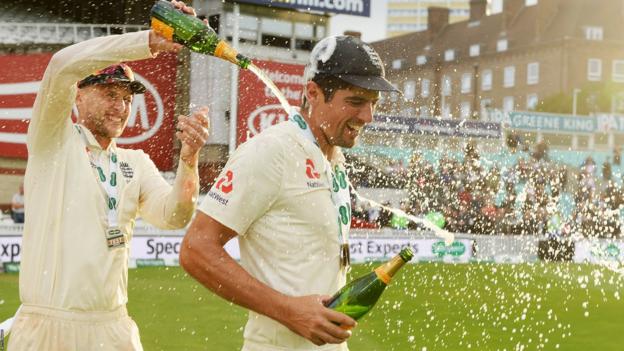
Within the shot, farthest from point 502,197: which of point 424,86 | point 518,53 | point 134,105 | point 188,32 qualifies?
point 424,86

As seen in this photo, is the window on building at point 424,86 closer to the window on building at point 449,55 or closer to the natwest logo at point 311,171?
the window on building at point 449,55

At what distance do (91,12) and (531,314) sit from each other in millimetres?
21472

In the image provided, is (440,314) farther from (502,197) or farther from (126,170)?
(502,197)

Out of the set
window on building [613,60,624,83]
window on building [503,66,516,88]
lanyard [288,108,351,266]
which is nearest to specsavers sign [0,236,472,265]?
lanyard [288,108,351,266]

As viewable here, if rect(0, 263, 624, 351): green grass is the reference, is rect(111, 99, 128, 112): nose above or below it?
above

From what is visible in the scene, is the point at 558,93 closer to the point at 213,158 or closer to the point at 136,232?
the point at 213,158

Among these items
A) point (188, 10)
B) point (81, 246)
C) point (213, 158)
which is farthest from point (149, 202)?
point (213, 158)

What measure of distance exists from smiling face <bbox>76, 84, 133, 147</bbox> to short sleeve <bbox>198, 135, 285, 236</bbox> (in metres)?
1.59

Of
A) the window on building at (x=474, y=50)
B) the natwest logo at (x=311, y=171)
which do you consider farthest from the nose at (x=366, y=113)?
the window on building at (x=474, y=50)

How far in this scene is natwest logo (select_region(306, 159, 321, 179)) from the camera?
3387mm

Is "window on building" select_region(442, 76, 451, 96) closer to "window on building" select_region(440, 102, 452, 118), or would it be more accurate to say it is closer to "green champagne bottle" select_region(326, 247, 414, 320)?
"window on building" select_region(440, 102, 452, 118)

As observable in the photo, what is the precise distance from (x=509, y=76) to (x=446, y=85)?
67.4 feet

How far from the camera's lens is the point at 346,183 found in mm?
3660

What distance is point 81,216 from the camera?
4.41 metres
